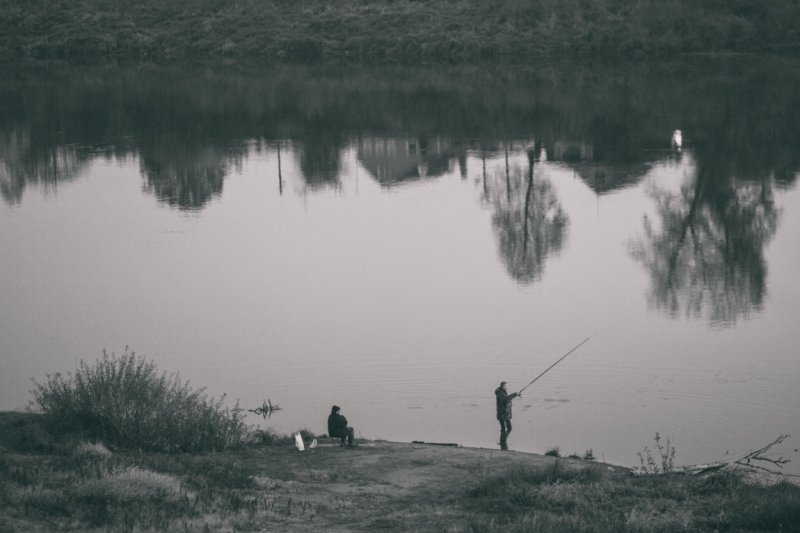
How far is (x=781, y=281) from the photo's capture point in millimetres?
25078

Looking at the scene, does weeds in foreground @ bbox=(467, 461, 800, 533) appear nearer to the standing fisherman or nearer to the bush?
the standing fisherman

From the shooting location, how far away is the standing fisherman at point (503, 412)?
16.2 meters

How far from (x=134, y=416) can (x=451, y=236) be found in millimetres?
17154

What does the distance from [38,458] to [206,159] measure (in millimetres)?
29343

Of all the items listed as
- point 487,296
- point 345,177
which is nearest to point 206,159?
point 345,177

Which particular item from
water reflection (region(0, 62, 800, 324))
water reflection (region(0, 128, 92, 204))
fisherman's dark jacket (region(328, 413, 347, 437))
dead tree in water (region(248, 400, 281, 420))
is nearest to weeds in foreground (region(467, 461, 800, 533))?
fisherman's dark jacket (region(328, 413, 347, 437))

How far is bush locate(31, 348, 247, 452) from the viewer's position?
14344mm

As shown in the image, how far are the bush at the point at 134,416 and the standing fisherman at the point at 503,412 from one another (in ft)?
12.8

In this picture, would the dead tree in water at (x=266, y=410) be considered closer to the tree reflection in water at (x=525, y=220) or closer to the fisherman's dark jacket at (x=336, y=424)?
the fisherman's dark jacket at (x=336, y=424)

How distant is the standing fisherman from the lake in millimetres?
231

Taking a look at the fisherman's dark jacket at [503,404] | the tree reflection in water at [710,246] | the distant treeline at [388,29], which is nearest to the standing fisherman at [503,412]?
the fisherman's dark jacket at [503,404]

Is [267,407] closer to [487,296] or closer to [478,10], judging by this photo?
[487,296]

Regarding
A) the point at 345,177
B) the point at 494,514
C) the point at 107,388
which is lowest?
the point at 494,514

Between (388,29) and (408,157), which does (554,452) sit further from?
(388,29)
